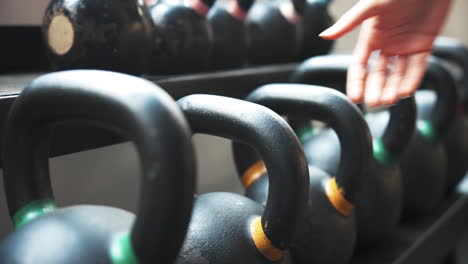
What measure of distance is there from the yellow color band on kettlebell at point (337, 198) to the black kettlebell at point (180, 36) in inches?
9.0

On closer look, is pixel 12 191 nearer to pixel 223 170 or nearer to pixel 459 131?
pixel 223 170

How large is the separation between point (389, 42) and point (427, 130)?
0.26 metres

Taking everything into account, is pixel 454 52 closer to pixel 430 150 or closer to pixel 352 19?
pixel 430 150

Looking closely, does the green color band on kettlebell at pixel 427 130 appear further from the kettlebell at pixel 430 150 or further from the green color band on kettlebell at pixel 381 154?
the green color band on kettlebell at pixel 381 154

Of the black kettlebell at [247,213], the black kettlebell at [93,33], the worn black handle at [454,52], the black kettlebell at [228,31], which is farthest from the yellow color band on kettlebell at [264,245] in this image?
the worn black handle at [454,52]

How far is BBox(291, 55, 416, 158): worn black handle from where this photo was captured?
58 cm

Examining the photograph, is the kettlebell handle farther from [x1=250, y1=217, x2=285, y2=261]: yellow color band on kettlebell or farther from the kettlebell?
[x1=250, y1=217, x2=285, y2=261]: yellow color band on kettlebell

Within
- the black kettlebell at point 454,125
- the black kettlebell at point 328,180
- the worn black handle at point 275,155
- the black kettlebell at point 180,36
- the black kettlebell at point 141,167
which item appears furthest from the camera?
the black kettlebell at point 454,125

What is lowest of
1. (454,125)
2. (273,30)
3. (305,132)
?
(454,125)

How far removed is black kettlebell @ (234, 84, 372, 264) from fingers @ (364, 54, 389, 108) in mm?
26

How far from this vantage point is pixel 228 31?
2.21ft

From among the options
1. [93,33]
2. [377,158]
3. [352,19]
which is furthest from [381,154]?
[93,33]

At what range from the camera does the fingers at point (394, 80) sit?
0.45m

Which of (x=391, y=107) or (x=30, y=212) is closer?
(x=30, y=212)
